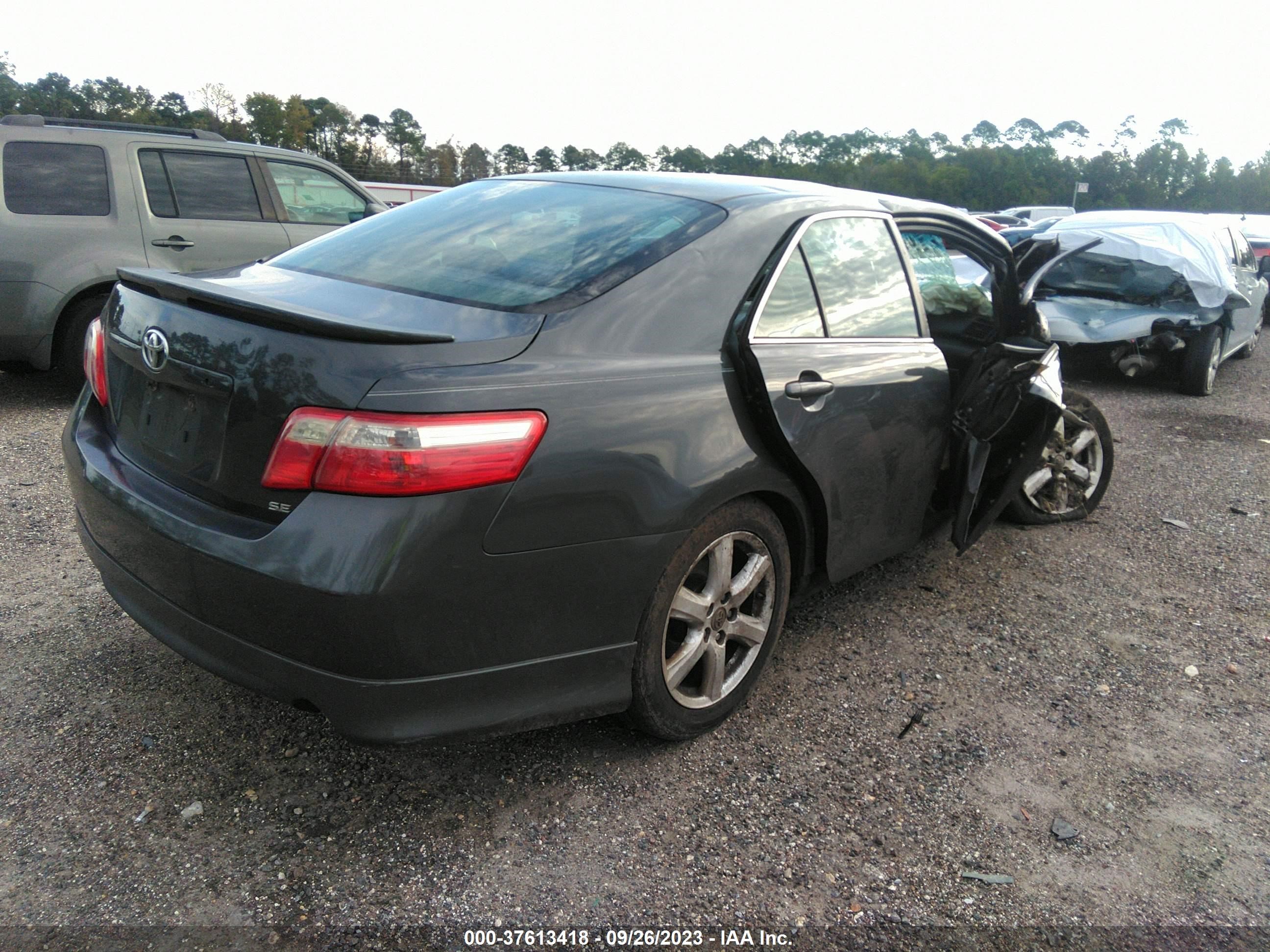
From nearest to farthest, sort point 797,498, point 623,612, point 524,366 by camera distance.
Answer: point 524,366 < point 623,612 < point 797,498

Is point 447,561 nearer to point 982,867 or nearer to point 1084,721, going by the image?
point 982,867

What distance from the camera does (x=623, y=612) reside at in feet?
7.64

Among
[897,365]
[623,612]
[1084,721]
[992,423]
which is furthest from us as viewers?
[992,423]

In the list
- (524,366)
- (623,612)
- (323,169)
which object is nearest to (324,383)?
(524,366)

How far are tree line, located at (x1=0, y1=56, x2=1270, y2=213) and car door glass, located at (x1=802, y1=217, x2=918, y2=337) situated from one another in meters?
44.4

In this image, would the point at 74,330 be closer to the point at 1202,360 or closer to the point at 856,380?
the point at 856,380

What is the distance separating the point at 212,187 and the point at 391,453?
5.73 meters

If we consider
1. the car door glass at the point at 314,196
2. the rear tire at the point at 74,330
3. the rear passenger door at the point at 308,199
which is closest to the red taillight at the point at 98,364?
the rear tire at the point at 74,330

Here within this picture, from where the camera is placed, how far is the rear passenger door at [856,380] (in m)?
2.79

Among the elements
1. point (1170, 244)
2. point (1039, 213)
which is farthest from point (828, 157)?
point (1170, 244)

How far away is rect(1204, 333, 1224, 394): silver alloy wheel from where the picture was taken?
27.5 feet

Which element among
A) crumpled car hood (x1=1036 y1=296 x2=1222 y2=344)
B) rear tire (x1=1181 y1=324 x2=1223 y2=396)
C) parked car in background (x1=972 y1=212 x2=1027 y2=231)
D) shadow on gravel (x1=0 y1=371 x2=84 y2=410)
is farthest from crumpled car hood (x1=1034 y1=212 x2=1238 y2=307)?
parked car in background (x1=972 y1=212 x2=1027 y2=231)

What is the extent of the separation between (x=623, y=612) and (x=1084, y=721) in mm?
1680

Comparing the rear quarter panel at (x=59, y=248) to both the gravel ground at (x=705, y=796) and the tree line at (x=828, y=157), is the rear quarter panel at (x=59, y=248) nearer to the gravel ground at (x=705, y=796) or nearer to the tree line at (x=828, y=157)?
the gravel ground at (x=705, y=796)
